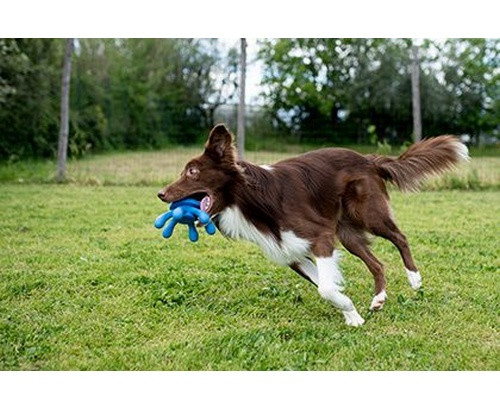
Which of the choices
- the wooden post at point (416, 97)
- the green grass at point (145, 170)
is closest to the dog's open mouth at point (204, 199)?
the green grass at point (145, 170)

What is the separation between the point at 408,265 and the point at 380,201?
56 cm

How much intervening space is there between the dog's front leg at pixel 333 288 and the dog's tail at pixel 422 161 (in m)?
1.03

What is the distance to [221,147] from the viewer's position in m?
4.10

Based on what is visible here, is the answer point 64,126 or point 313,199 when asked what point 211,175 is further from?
point 64,126

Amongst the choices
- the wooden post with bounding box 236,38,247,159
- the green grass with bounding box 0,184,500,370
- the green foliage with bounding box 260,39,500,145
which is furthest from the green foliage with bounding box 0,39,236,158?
the green grass with bounding box 0,184,500,370

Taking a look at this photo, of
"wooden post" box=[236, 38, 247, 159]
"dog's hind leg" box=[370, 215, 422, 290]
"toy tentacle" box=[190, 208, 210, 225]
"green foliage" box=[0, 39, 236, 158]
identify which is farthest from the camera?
"green foliage" box=[0, 39, 236, 158]

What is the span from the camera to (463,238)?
670cm

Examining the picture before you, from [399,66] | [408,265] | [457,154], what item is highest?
[399,66]

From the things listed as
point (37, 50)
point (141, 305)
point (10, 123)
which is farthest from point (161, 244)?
point (37, 50)

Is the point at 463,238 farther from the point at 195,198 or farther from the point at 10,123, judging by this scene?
the point at 10,123

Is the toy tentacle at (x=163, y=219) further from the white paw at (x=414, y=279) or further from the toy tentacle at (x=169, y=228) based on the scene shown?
the white paw at (x=414, y=279)

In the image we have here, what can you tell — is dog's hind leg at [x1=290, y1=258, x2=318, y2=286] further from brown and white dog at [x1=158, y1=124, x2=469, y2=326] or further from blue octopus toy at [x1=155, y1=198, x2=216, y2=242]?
blue octopus toy at [x1=155, y1=198, x2=216, y2=242]

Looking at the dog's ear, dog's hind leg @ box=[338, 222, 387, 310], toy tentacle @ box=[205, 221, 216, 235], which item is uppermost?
the dog's ear

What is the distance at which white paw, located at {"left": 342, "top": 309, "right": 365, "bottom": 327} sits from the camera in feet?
13.4
